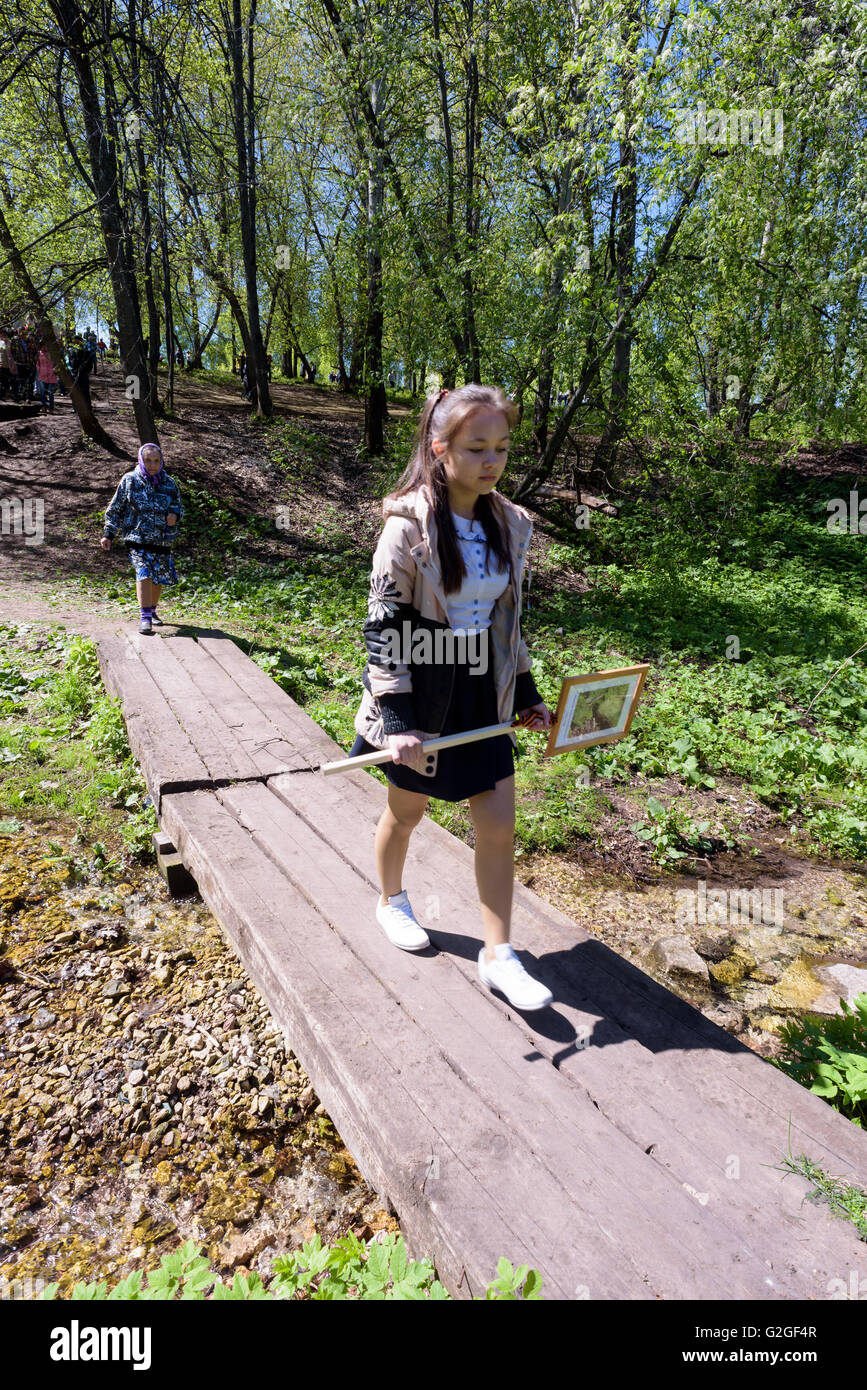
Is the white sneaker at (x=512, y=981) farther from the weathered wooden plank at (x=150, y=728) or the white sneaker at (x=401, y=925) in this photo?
the weathered wooden plank at (x=150, y=728)

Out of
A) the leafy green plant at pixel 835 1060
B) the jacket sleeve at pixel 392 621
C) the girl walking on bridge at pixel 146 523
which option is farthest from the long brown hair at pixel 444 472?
the girl walking on bridge at pixel 146 523

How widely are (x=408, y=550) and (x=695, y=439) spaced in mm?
10599

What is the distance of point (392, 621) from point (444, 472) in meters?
Result: 0.54

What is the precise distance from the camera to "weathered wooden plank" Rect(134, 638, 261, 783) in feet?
14.7

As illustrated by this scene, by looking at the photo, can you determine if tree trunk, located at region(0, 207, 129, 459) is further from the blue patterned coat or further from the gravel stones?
the gravel stones

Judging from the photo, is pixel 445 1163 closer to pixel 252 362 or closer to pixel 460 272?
pixel 460 272

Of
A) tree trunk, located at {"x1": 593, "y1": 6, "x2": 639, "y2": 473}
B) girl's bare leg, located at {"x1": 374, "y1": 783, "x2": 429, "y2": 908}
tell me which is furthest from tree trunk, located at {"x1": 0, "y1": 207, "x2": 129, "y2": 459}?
girl's bare leg, located at {"x1": 374, "y1": 783, "x2": 429, "y2": 908}

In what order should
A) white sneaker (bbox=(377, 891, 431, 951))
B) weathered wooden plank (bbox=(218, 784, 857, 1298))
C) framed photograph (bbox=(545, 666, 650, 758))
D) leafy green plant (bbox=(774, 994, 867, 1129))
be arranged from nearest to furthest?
weathered wooden plank (bbox=(218, 784, 857, 1298))
leafy green plant (bbox=(774, 994, 867, 1129))
framed photograph (bbox=(545, 666, 650, 758))
white sneaker (bbox=(377, 891, 431, 951))

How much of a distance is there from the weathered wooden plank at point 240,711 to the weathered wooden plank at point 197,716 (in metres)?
0.03

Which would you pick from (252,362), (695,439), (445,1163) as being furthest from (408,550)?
(252,362)

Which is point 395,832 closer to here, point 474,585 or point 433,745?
point 433,745

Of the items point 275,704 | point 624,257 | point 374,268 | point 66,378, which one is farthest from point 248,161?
point 275,704

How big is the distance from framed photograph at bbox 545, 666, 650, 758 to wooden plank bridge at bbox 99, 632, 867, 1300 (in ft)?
2.73

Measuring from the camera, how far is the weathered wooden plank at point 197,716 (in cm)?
448
